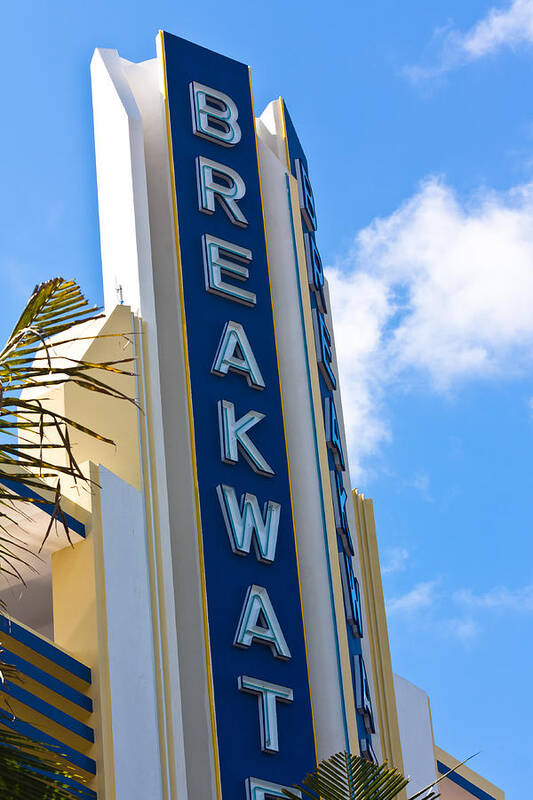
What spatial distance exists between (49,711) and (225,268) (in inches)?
311

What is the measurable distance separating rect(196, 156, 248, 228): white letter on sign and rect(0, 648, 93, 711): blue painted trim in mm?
8137

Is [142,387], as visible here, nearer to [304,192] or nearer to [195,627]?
[195,627]

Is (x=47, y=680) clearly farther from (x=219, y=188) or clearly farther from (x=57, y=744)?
(x=219, y=188)

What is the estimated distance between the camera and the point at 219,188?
65.3 feet

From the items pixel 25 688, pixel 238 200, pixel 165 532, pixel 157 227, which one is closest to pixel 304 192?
pixel 238 200

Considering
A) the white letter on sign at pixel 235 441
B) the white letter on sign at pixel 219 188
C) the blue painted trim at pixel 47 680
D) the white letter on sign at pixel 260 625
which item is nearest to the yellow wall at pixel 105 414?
the white letter on sign at pixel 235 441

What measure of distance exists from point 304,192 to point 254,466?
6.19 m

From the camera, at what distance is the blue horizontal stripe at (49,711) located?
13.2 metres

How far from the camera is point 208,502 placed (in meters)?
17.3

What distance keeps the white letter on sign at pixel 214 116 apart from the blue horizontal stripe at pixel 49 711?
9.74m

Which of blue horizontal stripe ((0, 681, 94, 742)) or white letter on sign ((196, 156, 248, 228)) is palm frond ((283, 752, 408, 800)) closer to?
blue horizontal stripe ((0, 681, 94, 742))

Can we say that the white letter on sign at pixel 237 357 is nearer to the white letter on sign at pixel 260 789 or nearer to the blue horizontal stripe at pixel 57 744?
the white letter on sign at pixel 260 789

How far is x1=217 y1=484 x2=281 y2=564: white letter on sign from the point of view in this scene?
17312mm

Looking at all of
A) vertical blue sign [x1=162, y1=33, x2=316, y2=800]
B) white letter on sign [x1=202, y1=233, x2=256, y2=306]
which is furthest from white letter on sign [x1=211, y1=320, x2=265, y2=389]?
white letter on sign [x1=202, y1=233, x2=256, y2=306]
